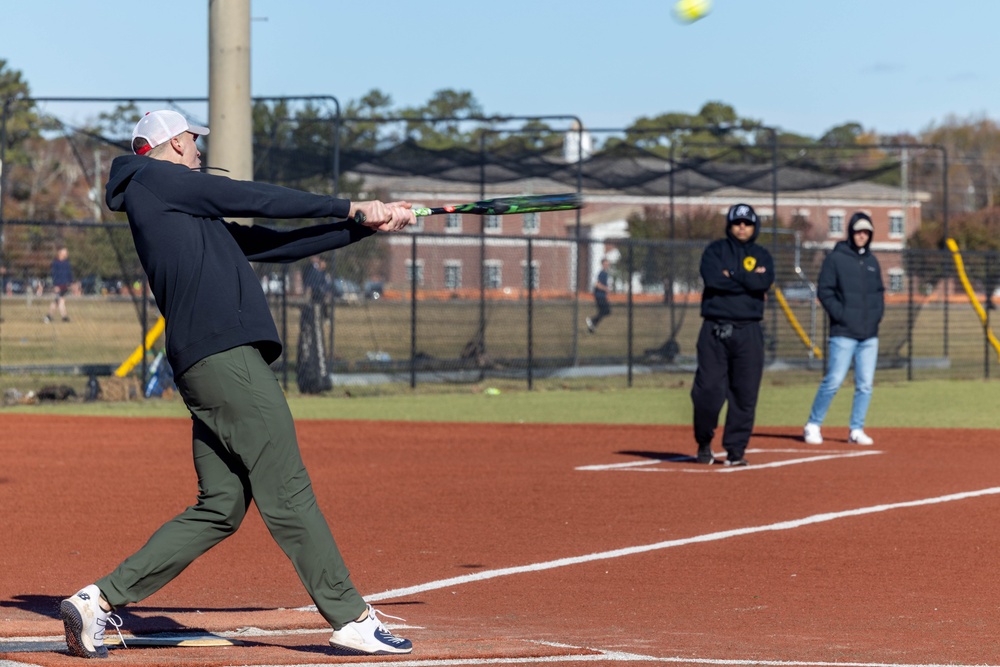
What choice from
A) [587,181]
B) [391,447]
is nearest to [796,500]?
[391,447]

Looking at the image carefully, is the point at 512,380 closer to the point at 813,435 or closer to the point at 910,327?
the point at 910,327

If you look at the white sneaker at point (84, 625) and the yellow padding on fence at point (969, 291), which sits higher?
the yellow padding on fence at point (969, 291)

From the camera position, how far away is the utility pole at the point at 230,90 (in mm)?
15031

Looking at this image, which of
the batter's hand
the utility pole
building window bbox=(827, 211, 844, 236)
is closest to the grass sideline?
the utility pole

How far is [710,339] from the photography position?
12.1 meters

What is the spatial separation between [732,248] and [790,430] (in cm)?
434

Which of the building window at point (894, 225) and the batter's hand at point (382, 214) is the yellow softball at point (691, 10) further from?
the building window at point (894, 225)

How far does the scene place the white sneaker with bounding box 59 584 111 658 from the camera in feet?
17.4

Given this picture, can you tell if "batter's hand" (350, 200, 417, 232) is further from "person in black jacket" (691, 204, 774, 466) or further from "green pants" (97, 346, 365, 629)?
"person in black jacket" (691, 204, 774, 466)

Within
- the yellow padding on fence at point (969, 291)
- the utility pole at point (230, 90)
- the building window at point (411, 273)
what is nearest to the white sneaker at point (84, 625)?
the utility pole at point (230, 90)

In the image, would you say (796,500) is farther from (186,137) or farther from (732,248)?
(186,137)

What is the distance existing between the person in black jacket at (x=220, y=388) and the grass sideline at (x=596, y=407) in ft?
39.0

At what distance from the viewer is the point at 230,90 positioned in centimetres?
1517

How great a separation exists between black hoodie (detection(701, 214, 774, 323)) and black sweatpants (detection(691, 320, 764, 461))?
0.10 meters
